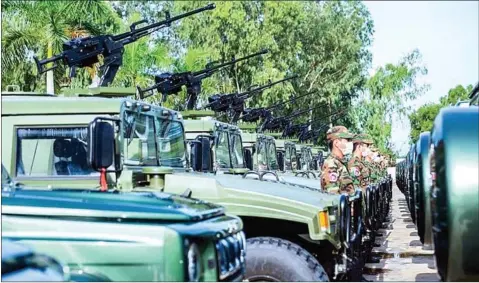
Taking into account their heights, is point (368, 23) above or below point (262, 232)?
above

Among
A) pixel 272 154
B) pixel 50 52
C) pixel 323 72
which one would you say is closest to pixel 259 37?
pixel 323 72

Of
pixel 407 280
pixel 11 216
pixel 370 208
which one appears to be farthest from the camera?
pixel 370 208

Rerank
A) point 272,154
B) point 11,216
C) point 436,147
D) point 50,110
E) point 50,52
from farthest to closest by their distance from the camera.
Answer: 1. point 50,52
2. point 272,154
3. point 50,110
4. point 436,147
5. point 11,216

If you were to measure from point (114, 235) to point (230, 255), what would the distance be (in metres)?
Answer: 0.78

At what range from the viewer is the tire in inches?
231

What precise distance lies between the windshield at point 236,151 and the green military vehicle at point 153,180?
10.9ft

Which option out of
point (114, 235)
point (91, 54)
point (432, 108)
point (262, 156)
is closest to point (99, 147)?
point (114, 235)

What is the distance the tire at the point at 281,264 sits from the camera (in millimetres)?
5855

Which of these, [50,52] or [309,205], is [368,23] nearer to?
[50,52]

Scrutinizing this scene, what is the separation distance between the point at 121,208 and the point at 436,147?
1.56m

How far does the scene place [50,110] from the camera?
20.1 feet

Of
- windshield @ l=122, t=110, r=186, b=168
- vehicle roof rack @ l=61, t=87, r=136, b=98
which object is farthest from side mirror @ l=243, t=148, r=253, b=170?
vehicle roof rack @ l=61, t=87, r=136, b=98

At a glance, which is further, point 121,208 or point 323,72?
point 323,72

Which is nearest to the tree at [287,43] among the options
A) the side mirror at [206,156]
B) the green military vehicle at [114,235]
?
the side mirror at [206,156]
